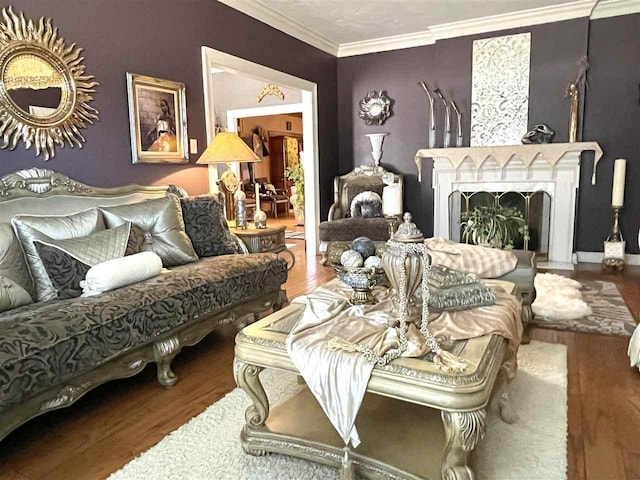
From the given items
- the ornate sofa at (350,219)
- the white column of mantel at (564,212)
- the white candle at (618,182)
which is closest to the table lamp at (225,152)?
the ornate sofa at (350,219)

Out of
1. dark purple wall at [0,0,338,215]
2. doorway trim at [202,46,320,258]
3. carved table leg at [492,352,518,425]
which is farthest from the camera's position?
doorway trim at [202,46,320,258]

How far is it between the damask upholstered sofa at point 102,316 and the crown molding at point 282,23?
2.18 metres

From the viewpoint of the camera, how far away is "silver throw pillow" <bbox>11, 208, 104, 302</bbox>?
226 cm

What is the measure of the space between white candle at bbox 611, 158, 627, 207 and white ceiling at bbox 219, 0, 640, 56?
158 centimetres

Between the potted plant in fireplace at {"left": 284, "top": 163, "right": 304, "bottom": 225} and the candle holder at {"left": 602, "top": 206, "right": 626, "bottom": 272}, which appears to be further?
the potted plant in fireplace at {"left": 284, "top": 163, "right": 304, "bottom": 225}

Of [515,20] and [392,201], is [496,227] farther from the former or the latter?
[392,201]

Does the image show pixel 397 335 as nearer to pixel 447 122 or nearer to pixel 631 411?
pixel 631 411

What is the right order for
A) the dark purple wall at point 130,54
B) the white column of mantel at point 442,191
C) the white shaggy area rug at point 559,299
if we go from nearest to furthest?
1. the dark purple wall at point 130,54
2. the white shaggy area rug at point 559,299
3. the white column of mantel at point 442,191

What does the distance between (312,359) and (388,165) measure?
4820 millimetres

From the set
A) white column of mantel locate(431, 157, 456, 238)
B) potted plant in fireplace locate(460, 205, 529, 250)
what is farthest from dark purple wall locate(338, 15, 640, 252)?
potted plant in fireplace locate(460, 205, 529, 250)

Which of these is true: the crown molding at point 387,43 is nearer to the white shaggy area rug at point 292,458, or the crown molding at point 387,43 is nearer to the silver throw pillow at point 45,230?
the silver throw pillow at point 45,230

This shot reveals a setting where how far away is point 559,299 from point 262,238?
7.88ft

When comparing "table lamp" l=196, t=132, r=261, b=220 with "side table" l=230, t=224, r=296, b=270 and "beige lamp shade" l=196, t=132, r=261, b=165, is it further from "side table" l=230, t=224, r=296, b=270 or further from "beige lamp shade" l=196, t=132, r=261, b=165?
"side table" l=230, t=224, r=296, b=270

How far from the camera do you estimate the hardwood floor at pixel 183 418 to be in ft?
5.53
